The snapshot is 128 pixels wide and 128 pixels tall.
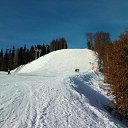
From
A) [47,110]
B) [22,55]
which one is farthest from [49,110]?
[22,55]

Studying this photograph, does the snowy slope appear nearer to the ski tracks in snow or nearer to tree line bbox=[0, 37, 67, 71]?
tree line bbox=[0, 37, 67, 71]

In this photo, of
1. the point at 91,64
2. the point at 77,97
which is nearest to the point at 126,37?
the point at 77,97

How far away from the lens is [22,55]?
143000 mm

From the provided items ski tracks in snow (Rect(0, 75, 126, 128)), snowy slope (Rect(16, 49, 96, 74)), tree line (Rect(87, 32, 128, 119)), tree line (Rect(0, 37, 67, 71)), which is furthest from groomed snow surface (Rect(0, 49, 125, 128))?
tree line (Rect(0, 37, 67, 71))

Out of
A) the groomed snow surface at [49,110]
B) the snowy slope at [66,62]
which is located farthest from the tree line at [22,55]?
the groomed snow surface at [49,110]

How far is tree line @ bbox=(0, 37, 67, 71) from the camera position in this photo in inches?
5310

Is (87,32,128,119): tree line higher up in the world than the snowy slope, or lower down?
lower down

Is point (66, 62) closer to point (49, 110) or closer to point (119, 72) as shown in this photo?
point (119, 72)

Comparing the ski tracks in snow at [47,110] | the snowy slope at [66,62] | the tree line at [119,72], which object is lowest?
the ski tracks in snow at [47,110]

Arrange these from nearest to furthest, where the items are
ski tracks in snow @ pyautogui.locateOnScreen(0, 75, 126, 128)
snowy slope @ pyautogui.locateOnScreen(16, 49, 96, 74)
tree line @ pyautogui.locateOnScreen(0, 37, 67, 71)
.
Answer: ski tracks in snow @ pyautogui.locateOnScreen(0, 75, 126, 128) → snowy slope @ pyautogui.locateOnScreen(16, 49, 96, 74) → tree line @ pyautogui.locateOnScreen(0, 37, 67, 71)

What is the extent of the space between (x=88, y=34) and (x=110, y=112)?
212 ft

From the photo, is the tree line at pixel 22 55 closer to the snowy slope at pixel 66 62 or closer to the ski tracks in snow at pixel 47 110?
the snowy slope at pixel 66 62

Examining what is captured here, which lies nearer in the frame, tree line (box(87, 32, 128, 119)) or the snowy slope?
tree line (box(87, 32, 128, 119))

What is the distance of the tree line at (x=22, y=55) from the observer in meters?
135
